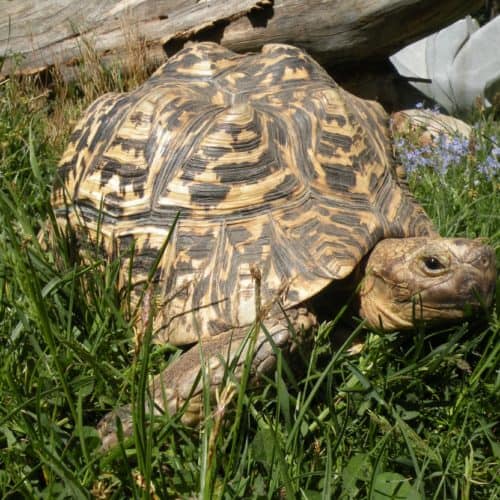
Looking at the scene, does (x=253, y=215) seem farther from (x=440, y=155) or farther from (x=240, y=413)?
(x=440, y=155)

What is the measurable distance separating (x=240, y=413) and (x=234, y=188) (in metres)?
1.01

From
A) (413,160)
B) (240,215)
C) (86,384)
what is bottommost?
(413,160)

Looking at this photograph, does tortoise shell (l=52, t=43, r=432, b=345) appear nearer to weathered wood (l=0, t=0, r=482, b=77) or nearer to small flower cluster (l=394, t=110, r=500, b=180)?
small flower cluster (l=394, t=110, r=500, b=180)

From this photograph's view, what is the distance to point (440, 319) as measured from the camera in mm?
2303

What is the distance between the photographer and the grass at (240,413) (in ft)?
5.74

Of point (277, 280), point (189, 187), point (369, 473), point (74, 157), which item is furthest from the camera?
point (74, 157)

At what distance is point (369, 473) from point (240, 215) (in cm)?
92

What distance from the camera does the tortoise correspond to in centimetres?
224

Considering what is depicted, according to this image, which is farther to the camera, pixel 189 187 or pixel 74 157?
pixel 74 157

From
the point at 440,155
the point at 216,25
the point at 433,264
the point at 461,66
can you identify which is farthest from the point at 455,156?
the point at 461,66

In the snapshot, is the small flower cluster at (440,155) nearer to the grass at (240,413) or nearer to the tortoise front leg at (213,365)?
the grass at (240,413)

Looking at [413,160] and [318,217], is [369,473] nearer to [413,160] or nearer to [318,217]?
[318,217]

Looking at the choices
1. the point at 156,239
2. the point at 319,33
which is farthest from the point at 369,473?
the point at 319,33

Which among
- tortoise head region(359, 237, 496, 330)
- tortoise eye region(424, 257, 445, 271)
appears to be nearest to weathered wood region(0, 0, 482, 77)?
tortoise head region(359, 237, 496, 330)
